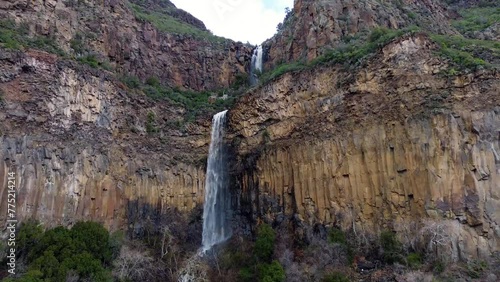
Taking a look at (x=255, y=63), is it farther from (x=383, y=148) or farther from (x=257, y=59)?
(x=383, y=148)

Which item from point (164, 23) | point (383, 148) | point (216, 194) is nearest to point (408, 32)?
point (383, 148)

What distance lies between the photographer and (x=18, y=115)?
25188mm

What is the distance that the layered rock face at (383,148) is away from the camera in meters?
21.1

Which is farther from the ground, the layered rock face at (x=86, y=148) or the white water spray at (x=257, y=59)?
the white water spray at (x=257, y=59)

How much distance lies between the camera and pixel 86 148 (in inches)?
1099

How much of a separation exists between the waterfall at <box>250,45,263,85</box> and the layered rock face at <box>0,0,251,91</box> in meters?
1.25

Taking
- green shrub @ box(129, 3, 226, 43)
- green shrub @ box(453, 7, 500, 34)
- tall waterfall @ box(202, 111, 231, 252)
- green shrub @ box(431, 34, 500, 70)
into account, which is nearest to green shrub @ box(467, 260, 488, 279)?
green shrub @ box(431, 34, 500, 70)

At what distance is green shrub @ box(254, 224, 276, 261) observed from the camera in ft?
81.7

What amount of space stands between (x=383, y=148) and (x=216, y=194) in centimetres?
1422

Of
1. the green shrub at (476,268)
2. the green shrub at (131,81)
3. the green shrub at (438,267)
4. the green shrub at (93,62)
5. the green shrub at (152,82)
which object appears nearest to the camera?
the green shrub at (476,268)

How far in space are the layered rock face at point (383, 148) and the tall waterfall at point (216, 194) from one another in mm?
1737

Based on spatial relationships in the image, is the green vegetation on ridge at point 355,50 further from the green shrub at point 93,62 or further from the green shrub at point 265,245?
the green shrub at point 93,62

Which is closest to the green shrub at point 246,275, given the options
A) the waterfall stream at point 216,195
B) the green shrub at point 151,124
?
the waterfall stream at point 216,195

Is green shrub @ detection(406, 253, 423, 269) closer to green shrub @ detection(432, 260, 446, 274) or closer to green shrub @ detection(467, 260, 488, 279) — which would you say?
green shrub @ detection(432, 260, 446, 274)
